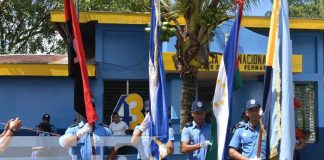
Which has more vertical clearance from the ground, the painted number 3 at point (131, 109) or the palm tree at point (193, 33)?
the palm tree at point (193, 33)

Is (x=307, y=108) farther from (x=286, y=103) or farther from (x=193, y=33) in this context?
(x=286, y=103)

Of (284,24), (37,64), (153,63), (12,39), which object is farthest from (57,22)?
(12,39)

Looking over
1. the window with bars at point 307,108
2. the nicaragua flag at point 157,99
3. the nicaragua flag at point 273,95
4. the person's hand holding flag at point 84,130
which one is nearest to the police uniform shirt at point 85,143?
the person's hand holding flag at point 84,130

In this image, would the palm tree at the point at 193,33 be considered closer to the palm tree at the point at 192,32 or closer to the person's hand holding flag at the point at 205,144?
the palm tree at the point at 192,32

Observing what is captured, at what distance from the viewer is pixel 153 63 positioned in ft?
22.2

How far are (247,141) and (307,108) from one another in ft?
32.1

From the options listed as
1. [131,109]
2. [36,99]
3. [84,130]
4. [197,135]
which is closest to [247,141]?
[197,135]

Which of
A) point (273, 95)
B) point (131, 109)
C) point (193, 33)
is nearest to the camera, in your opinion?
point (273, 95)

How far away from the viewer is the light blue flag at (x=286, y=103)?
6020mm

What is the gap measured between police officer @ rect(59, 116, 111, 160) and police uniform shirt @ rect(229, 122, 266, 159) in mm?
1617

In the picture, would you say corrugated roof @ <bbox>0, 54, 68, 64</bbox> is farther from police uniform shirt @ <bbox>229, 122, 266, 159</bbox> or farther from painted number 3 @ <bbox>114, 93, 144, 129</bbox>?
police uniform shirt @ <bbox>229, 122, 266, 159</bbox>

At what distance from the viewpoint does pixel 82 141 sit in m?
6.52

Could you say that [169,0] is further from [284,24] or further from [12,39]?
[12,39]

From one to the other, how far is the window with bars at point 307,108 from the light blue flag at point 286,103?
9.43 m
